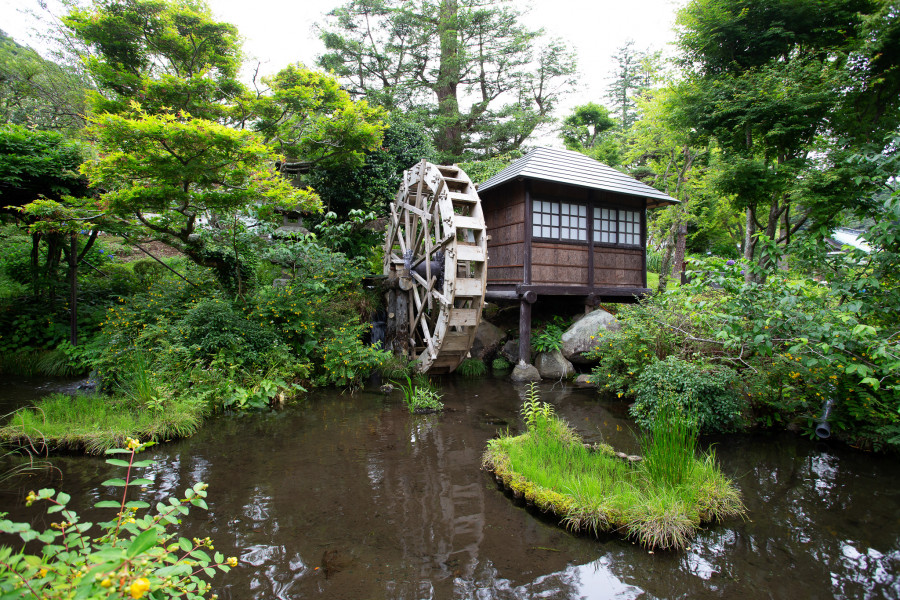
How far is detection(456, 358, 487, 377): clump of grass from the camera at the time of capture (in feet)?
28.1

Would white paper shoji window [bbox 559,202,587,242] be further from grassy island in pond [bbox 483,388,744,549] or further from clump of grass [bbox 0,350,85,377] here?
clump of grass [bbox 0,350,85,377]

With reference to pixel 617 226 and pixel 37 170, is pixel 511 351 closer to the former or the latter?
pixel 617 226

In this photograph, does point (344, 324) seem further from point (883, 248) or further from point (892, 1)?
point (892, 1)

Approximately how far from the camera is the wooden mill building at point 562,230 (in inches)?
332

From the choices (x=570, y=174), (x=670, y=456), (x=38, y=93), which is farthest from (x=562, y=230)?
(x=38, y=93)

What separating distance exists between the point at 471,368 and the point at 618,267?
3764mm

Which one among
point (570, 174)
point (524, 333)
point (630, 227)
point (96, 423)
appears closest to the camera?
point (96, 423)

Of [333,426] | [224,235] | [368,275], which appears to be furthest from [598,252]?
[224,235]

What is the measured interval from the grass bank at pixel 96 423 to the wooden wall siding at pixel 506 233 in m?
5.74

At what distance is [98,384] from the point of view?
235 inches

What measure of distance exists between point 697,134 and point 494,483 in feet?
22.3

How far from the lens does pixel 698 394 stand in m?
5.00

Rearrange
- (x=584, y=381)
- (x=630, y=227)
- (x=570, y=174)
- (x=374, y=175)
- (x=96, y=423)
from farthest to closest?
(x=374, y=175)
(x=630, y=227)
(x=570, y=174)
(x=584, y=381)
(x=96, y=423)

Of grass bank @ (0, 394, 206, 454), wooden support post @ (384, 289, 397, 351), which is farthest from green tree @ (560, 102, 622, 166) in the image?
grass bank @ (0, 394, 206, 454)
